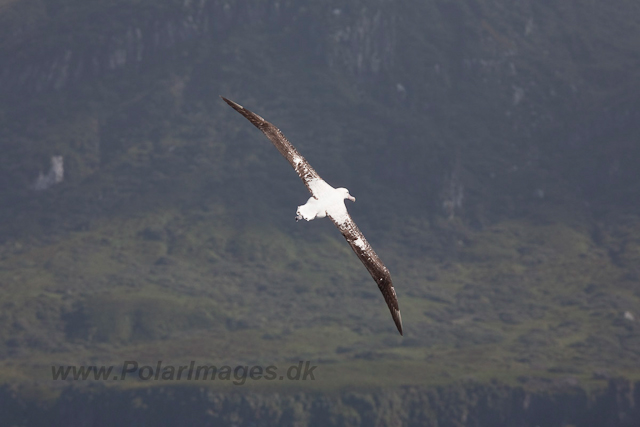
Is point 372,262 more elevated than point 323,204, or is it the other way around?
point 323,204

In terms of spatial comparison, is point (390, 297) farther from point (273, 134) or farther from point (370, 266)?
point (273, 134)

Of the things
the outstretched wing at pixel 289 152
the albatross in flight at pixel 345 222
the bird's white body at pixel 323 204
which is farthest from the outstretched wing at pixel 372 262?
the outstretched wing at pixel 289 152

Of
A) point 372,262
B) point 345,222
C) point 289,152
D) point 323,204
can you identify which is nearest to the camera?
point 372,262

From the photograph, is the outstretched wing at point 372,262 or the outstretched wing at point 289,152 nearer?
the outstretched wing at point 372,262

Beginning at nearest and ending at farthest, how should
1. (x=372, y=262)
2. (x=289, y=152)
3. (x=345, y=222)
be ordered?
(x=372, y=262)
(x=345, y=222)
(x=289, y=152)

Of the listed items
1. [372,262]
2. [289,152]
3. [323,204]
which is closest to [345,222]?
[323,204]

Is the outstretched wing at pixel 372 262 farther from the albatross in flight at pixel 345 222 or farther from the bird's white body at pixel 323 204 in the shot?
the bird's white body at pixel 323 204

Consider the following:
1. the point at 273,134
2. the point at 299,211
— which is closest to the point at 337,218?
the point at 299,211

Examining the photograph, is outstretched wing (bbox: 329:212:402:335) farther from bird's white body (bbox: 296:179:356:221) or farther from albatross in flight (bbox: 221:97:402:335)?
bird's white body (bbox: 296:179:356:221)

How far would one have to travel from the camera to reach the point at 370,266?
71938 millimetres

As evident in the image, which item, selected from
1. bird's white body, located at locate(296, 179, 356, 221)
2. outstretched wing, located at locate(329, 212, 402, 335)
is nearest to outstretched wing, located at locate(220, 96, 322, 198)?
bird's white body, located at locate(296, 179, 356, 221)

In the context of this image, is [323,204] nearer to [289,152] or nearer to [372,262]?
[372,262]

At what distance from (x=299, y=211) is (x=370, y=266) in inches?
A: 232

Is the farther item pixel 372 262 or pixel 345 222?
pixel 345 222
